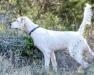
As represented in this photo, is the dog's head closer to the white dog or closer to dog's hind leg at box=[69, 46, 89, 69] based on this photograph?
the white dog

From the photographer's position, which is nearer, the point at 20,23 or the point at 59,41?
the point at 59,41

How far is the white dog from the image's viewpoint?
8.73 m

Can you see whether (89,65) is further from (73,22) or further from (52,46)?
(73,22)

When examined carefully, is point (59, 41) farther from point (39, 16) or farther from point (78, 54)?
point (39, 16)

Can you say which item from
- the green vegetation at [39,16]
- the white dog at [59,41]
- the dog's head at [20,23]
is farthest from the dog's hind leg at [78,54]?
the dog's head at [20,23]

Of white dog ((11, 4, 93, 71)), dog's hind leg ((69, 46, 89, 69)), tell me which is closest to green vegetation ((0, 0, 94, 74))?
white dog ((11, 4, 93, 71))

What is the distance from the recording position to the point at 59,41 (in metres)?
8.81

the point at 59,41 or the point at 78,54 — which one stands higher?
the point at 59,41

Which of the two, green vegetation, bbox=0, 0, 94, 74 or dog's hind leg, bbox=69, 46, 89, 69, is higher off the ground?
green vegetation, bbox=0, 0, 94, 74

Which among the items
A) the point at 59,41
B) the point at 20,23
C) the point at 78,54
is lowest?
the point at 78,54

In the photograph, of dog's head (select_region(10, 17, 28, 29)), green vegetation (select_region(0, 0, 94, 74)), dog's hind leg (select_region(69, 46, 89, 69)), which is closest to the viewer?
dog's hind leg (select_region(69, 46, 89, 69))

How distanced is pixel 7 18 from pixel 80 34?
245 cm

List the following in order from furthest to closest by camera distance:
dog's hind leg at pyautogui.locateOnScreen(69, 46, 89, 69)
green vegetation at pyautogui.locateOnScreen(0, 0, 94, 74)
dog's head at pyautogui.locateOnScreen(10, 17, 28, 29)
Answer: green vegetation at pyautogui.locateOnScreen(0, 0, 94, 74) → dog's head at pyautogui.locateOnScreen(10, 17, 28, 29) → dog's hind leg at pyautogui.locateOnScreen(69, 46, 89, 69)

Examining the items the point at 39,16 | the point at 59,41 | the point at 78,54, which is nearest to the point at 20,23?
the point at 59,41
